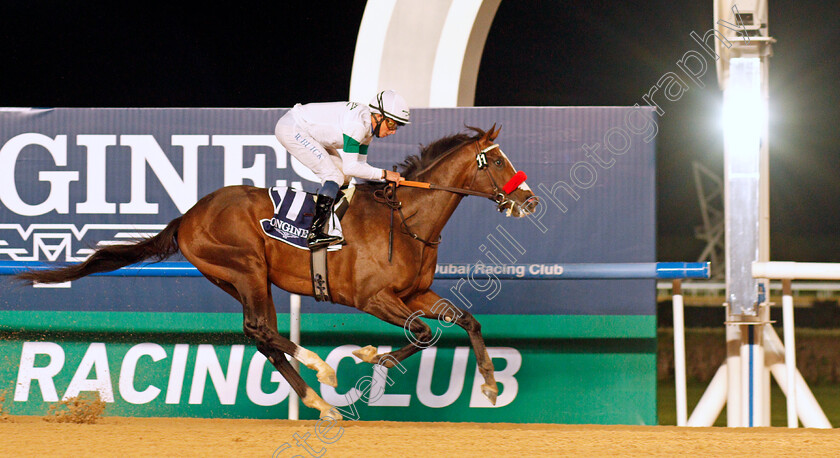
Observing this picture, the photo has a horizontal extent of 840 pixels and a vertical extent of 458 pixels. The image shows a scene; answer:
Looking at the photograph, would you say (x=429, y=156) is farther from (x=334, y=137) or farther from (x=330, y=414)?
(x=330, y=414)

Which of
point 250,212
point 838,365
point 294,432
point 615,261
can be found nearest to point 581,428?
point 615,261

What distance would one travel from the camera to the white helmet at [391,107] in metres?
4.99

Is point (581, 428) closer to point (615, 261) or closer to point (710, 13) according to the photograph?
point (615, 261)

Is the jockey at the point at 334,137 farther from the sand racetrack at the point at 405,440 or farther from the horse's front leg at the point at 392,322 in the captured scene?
the sand racetrack at the point at 405,440

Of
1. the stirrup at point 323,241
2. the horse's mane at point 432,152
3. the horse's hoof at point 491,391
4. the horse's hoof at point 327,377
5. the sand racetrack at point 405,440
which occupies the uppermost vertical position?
the horse's mane at point 432,152

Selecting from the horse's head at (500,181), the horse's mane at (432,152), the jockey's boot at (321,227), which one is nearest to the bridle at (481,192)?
the horse's head at (500,181)

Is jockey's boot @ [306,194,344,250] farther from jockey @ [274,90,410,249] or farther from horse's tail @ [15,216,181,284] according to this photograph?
horse's tail @ [15,216,181,284]

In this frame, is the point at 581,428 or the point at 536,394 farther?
the point at 536,394

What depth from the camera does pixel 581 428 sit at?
505 cm

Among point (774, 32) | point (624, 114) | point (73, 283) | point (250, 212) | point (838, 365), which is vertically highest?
point (774, 32)

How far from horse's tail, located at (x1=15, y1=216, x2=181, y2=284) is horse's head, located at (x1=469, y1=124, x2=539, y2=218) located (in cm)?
163

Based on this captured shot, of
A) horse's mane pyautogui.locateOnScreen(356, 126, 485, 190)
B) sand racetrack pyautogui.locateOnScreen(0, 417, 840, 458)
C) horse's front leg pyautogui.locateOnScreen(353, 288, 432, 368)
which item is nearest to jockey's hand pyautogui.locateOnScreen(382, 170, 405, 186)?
horse's mane pyautogui.locateOnScreen(356, 126, 485, 190)

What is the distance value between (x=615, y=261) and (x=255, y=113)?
2220 millimetres

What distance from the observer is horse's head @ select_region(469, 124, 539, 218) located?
490cm
